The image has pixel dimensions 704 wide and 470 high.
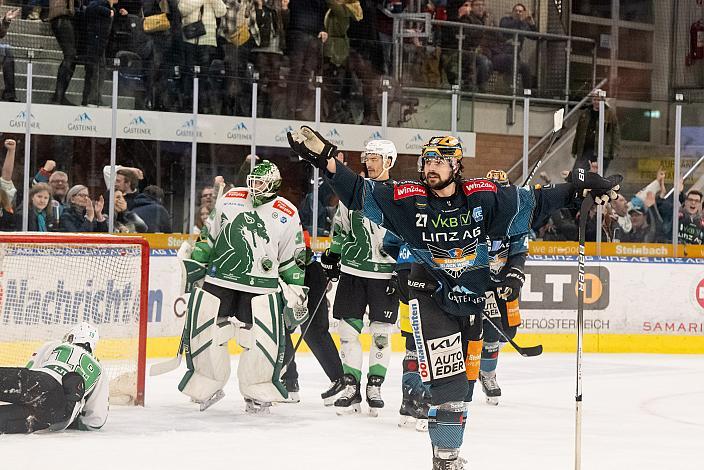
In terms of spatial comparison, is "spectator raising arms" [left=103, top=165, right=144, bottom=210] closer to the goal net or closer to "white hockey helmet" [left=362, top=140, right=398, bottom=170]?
the goal net

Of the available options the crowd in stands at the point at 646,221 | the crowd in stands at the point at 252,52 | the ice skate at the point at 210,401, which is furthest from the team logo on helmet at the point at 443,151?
the crowd in stands at the point at 646,221

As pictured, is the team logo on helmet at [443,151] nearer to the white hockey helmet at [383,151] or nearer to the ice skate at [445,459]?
the ice skate at [445,459]

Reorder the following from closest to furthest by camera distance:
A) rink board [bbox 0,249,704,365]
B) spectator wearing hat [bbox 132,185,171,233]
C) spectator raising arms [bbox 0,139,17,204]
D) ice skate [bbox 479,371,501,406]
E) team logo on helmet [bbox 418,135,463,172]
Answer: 1. team logo on helmet [bbox 418,135,463,172]
2. ice skate [bbox 479,371,501,406]
3. spectator raising arms [bbox 0,139,17,204]
4. spectator wearing hat [bbox 132,185,171,233]
5. rink board [bbox 0,249,704,365]

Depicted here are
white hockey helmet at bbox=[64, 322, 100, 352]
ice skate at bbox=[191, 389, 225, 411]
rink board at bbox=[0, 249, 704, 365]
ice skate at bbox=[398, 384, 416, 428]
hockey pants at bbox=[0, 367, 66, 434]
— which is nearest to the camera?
hockey pants at bbox=[0, 367, 66, 434]

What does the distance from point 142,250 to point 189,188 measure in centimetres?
308

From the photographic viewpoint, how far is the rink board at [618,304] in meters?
11.0

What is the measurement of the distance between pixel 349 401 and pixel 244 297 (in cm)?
86

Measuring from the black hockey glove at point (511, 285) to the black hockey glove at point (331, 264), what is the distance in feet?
3.33

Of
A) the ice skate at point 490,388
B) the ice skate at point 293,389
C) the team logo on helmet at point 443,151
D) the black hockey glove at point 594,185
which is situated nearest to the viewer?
the team logo on helmet at point 443,151

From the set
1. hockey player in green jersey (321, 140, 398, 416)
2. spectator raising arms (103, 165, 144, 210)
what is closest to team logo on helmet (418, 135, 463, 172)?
hockey player in green jersey (321, 140, 398, 416)

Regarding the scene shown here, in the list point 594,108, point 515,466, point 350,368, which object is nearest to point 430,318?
point 515,466

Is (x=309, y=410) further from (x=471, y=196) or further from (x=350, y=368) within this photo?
(x=471, y=196)

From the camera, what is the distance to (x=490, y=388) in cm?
769

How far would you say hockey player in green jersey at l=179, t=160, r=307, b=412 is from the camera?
6793 mm
